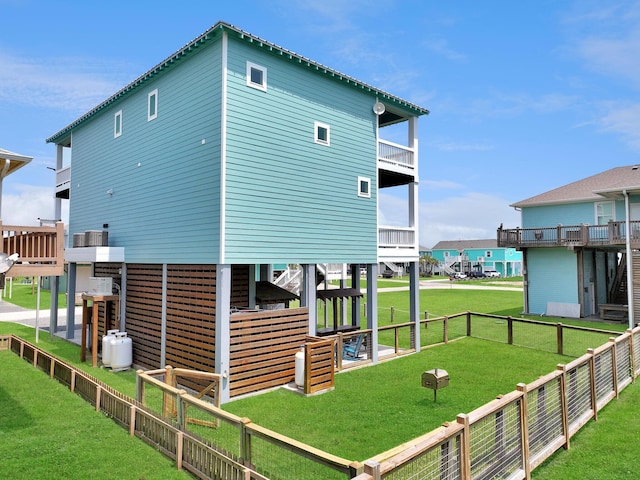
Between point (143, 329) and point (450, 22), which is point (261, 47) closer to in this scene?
point (450, 22)

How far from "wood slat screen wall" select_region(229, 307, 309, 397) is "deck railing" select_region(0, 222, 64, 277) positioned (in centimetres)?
404

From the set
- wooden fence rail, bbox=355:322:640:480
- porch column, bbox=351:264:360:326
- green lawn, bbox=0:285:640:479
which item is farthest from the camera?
porch column, bbox=351:264:360:326

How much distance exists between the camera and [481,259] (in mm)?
79625

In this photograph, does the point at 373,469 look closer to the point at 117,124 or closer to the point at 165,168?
the point at 165,168

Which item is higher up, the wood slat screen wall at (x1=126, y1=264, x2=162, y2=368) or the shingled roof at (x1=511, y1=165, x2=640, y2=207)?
the shingled roof at (x1=511, y1=165, x2=640, y2=207)

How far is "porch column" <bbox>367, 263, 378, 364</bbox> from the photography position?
13.8m

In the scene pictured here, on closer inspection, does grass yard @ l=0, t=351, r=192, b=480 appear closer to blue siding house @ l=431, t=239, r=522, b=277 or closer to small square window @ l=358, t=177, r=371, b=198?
small square window @ l=358, t=177, r=371, b=198

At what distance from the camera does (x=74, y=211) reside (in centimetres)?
1875

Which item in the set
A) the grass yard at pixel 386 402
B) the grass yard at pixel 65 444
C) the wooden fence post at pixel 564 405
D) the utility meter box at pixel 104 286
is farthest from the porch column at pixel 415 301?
the utility meter box at pixel 104 286

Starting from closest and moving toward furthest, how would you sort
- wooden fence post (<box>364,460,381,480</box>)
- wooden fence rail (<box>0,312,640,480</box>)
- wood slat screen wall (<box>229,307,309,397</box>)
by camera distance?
wooden fence post (<box>364,460,381,480</box>), wooden fence rail (<box>0,312,640,480</box>), wood slat screen wall (<box>229,307,309,397</box>)

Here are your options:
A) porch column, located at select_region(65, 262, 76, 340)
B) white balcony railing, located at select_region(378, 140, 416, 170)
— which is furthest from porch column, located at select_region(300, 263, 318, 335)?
porch column, located at select_region(65, 262, 76, 340)

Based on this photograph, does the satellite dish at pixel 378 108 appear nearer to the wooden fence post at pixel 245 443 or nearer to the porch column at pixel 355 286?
the porch column at pixel 355 286

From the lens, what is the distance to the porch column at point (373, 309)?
13836 mm

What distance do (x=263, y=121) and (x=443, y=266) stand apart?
7527 centimetres
